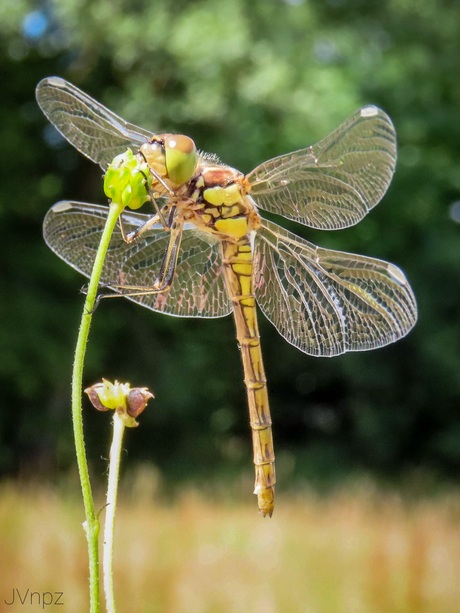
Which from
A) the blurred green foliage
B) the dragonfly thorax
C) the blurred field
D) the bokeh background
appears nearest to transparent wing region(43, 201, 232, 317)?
the dragonfly thorax

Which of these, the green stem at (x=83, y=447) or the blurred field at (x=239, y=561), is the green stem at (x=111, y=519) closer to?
the green stem at (x=83, y=447)

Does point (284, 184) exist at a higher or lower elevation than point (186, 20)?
lower

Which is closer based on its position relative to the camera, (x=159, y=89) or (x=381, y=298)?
(x=381, y=298)

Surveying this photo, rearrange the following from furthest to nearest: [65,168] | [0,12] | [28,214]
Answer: [65,168]
[28,214]
[0,12]

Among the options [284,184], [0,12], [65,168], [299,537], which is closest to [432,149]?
[65,168]

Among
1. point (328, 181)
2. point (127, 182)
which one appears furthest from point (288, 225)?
point (127, 182)

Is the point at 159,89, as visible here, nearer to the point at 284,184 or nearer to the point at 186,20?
the point at 186,20

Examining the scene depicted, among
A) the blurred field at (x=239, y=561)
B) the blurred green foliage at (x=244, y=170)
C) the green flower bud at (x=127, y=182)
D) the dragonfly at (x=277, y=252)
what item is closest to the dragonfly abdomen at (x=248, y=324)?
the dragonfly at (x=277, y=252)
